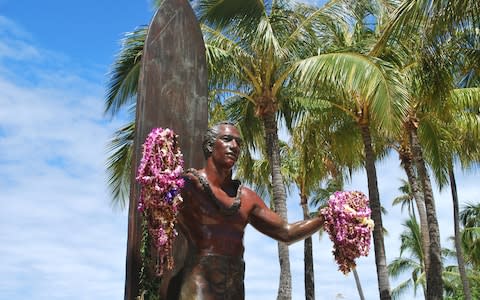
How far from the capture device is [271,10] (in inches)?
544

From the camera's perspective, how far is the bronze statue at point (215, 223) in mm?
3939

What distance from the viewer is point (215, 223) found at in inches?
159

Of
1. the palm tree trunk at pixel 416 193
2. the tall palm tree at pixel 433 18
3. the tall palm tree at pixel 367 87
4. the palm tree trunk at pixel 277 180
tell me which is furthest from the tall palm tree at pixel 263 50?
the palm tree trunk at pixel 416 193

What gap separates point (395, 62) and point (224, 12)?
4.79 metres

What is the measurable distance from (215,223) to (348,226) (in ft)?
2.79

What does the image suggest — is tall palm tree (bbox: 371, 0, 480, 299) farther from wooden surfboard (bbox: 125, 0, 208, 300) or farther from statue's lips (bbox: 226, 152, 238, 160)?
statue's lips (bbox: 226, 152, 238, 160)

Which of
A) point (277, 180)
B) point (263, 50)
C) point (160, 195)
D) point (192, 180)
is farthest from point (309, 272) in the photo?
point (160, 195)

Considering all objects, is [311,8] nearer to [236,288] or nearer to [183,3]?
[183,3]

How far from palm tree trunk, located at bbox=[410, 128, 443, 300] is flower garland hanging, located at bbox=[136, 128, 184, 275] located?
12237mm

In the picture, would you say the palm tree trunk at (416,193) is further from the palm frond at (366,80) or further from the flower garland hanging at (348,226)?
the flower garland hanging at (348,226)

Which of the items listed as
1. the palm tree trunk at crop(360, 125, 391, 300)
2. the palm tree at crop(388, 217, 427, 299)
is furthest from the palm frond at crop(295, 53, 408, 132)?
the palm tree at crop(388, 217, 427, 299)

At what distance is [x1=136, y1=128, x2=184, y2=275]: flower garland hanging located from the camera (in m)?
3.73

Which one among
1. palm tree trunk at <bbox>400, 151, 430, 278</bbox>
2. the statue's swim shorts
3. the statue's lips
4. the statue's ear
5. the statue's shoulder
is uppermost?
palm tree trunk at <bbox>400, 151, 430, 278</bbox>

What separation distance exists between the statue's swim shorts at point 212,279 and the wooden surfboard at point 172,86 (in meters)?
0.47
